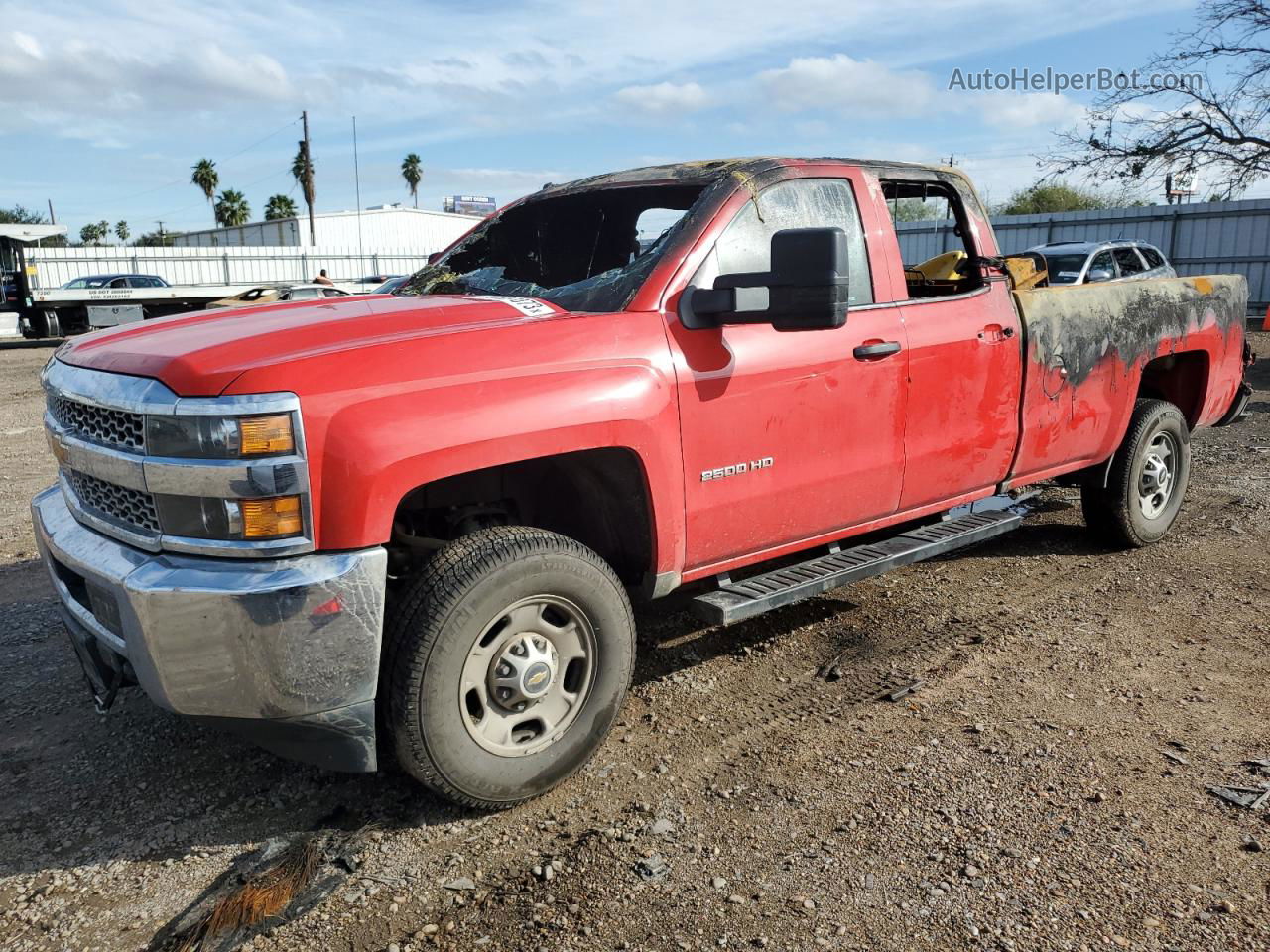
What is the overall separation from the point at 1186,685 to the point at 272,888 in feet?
10.9

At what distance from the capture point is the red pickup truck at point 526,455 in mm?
2590

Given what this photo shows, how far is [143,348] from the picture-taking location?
9.60 feet

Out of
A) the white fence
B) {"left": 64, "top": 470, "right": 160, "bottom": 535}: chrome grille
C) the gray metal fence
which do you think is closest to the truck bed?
{"left": 64, "top": 470, "right": 160, "bottom": 535}: chrome grille

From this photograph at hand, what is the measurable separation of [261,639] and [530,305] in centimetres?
141

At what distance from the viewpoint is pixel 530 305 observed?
338 centimetres

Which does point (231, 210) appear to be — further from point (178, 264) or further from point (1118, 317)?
point (1118, 317)

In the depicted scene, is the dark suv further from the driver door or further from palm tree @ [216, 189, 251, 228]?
palm tree @ [216, 189, 251, 228]

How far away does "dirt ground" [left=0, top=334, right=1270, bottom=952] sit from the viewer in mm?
2549

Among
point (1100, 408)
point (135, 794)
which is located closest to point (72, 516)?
point (135, 794)

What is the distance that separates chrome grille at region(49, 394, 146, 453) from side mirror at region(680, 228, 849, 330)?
5.43ft

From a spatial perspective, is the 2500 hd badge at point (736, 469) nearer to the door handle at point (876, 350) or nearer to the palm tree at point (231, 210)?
the door handle at point (876, 350)

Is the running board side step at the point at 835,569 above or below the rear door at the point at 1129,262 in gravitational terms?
below

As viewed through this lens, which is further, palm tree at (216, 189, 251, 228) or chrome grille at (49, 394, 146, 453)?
palm tree at (216, 189, 251, 228)

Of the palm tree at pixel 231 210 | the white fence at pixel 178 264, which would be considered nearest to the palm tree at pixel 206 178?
the palm tree at pixel 231 210
